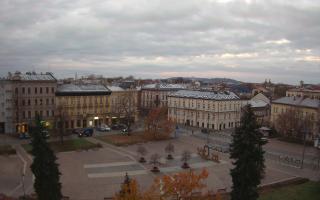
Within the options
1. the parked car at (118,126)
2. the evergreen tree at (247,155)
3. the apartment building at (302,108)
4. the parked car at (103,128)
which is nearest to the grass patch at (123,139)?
the parked car at (103,128)

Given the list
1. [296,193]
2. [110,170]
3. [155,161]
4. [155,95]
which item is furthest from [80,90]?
[296,193]

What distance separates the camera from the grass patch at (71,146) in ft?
199

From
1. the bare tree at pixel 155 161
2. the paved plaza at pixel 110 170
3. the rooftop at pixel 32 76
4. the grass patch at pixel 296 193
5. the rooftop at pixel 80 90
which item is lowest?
the grass patch at pixel 296 193

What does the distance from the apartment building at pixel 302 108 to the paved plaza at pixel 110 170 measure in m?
11.9

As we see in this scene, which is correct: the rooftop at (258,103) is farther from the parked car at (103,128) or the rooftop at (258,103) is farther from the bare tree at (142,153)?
the bare tree at (142,153)

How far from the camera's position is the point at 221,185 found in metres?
43.7

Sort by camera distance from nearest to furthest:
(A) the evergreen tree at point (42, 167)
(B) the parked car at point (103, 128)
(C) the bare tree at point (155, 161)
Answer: (A) the evergreen tree at point (42, 167) < (C) the bare tree at point (155, 161) < (B) the parked car at point (103, 128)

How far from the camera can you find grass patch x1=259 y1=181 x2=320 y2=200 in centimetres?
4028

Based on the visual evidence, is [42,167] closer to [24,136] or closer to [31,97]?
[24,136]

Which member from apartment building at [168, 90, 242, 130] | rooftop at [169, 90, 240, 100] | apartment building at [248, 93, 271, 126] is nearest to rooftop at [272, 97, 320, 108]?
apartment building at [168, 90, 242, 130]

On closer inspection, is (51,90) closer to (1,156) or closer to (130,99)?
(130,99)

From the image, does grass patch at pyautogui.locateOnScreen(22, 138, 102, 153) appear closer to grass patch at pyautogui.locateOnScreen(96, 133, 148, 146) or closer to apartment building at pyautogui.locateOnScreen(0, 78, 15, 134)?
grass patch at pyautogui.locateOnScreen(96, 133, 148, 146)

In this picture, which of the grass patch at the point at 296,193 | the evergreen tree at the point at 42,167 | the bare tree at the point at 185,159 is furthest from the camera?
the bare tree at the point at 185,159

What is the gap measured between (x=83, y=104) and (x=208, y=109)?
2926cm
